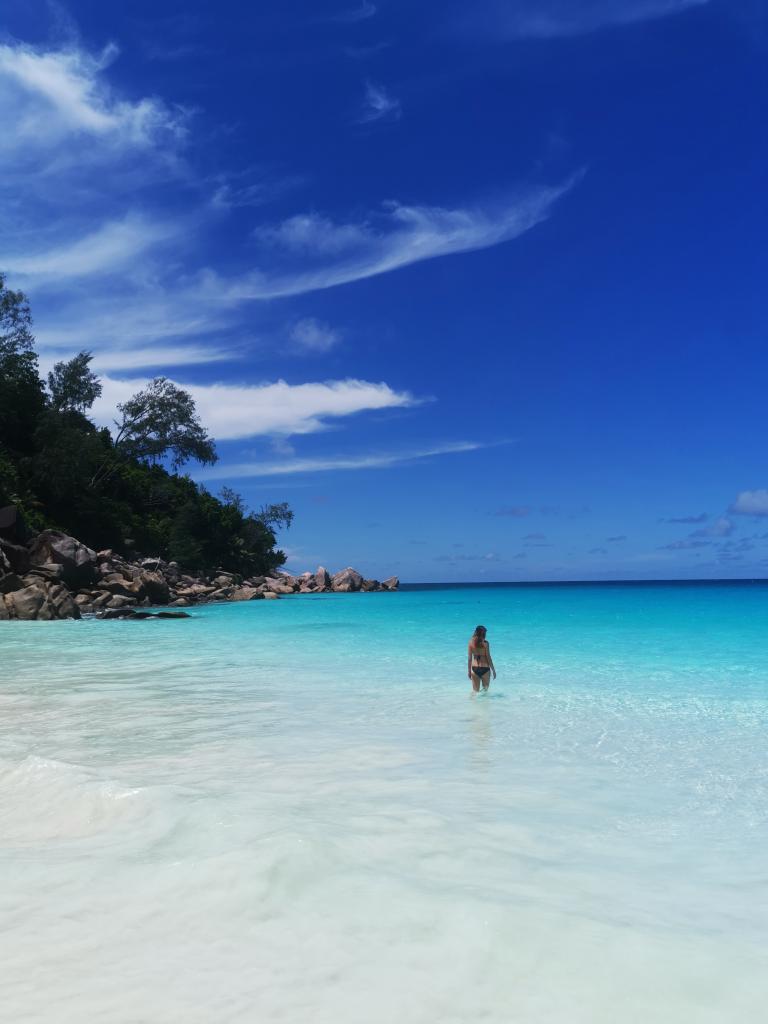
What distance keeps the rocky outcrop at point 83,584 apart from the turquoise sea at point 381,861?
702 inches

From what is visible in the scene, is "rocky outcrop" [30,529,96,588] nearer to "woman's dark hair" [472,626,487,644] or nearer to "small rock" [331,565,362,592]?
"woman's dark hair" [472,626,487,644]

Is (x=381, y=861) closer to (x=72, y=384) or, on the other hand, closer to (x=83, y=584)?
(x=83, y=584)

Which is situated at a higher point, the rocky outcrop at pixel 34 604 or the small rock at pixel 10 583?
the small rock at pixel 10 583

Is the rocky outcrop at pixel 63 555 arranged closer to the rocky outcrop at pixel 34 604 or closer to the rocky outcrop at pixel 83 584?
the rocky outcrop at pixel 83 584

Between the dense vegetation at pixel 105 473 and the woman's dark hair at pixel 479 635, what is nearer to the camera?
the woman's dark hair at pixel 479 635

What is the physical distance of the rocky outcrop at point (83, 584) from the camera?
88.0ft

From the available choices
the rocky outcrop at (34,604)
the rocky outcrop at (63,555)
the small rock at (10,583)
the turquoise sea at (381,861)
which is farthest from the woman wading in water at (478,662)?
the rocky outcrop at (63,555)

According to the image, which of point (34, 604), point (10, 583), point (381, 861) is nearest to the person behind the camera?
point (381, 861)

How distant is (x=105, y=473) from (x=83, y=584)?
20189 millimetres

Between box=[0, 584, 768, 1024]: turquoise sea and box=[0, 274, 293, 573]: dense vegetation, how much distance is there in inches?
1183

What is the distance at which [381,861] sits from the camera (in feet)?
13.8

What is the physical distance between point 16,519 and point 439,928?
33462 millimetres

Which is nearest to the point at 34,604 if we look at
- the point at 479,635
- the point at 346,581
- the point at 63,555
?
the point at 63,555

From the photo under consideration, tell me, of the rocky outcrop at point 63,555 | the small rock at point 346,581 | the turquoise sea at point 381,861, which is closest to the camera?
the turquoise sea at point 381,861
